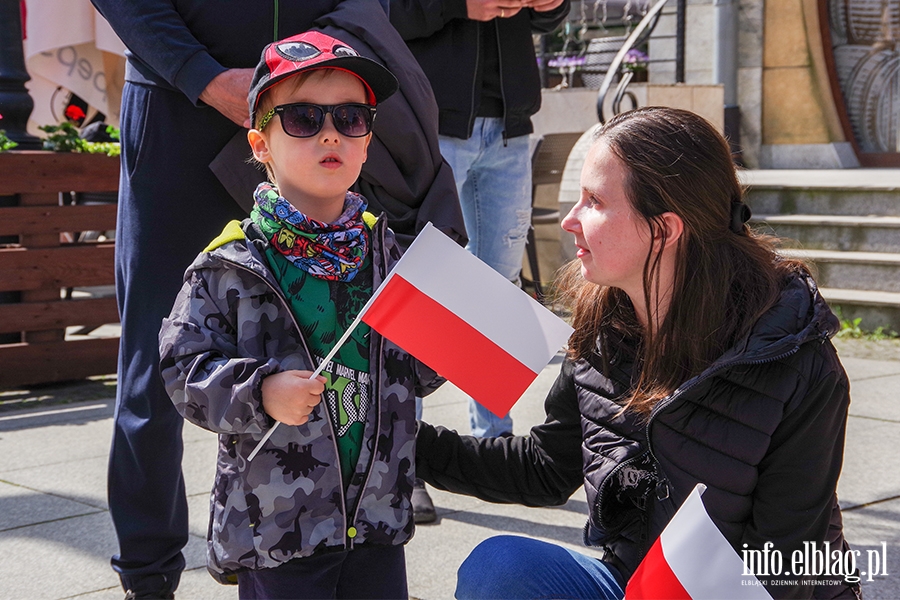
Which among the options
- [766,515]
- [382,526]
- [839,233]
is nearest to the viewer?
[766,515]

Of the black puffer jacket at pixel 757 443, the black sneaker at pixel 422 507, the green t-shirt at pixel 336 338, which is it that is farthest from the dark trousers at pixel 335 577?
the black sneaker at pixel 422 507

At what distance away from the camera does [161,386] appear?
266 cm

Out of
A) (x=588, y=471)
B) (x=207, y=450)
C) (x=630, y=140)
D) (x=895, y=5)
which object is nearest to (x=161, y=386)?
(x=588, y=471)

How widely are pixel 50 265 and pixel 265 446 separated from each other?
4.26 metres

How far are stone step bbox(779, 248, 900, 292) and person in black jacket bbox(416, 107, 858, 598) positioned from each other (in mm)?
5185

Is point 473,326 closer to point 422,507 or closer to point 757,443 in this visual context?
point 757,443

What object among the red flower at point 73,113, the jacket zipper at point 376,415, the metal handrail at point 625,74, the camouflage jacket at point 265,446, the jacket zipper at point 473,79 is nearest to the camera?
the camouflage jacket at point 265,446

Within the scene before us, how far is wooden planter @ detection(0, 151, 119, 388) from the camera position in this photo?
18.8ft

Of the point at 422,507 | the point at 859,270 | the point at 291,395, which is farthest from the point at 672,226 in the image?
the point at 859,270

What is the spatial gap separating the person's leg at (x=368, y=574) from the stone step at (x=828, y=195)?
5.86 meters

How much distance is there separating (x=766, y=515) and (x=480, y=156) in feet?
7.46

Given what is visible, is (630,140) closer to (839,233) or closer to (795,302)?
(795,302)

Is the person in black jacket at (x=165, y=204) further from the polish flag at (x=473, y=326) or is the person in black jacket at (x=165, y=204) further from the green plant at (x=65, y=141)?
the green plant at (x=65, y=141)

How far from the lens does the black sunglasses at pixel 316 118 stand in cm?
210
